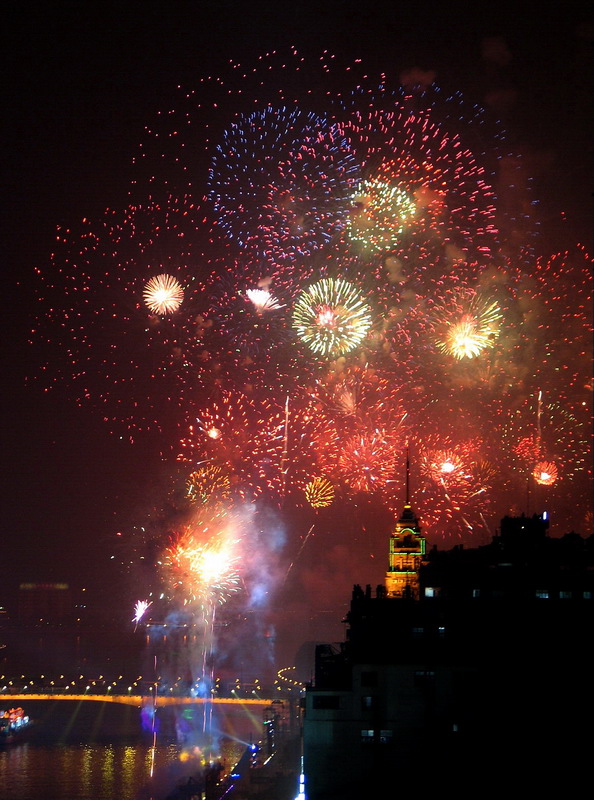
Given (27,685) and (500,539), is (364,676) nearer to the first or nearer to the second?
(500,539)

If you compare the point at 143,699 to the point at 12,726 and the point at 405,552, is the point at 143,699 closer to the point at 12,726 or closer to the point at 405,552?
the point at 12,726

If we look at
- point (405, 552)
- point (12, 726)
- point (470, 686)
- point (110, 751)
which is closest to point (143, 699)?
point (12, 726)

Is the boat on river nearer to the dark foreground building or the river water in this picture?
the river water

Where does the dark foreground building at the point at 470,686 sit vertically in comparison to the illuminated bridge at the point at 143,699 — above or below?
above

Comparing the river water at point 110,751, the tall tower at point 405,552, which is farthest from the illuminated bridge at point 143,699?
the tall tower at point 405,552

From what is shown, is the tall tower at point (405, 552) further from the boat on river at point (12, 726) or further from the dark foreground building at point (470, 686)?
the boat on river at point (12, 726)

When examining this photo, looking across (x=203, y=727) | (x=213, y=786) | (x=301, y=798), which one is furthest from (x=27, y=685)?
(x=301, y=798)
